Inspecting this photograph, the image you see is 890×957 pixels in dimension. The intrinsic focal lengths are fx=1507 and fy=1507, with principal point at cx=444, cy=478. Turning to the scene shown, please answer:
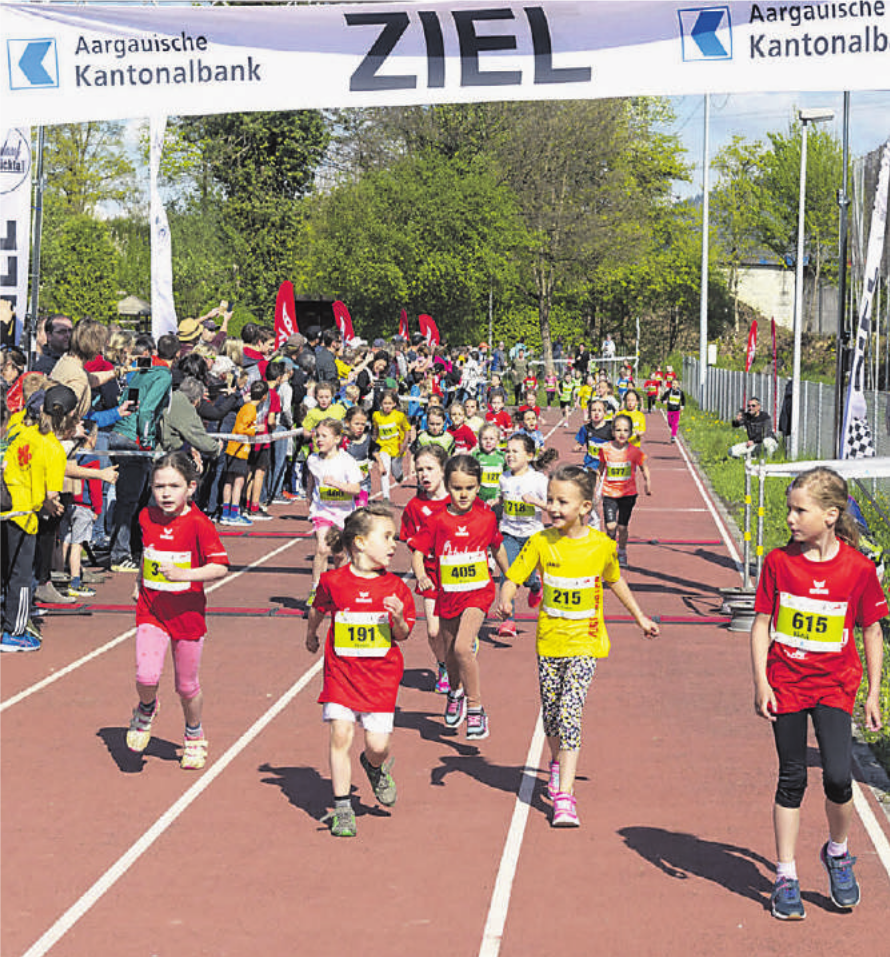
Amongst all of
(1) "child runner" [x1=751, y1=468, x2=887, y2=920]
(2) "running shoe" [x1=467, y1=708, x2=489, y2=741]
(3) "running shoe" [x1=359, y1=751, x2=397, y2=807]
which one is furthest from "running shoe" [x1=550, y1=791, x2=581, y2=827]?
(2) "running shoe" [x1=467, y1=708, x2=489, y2=741]

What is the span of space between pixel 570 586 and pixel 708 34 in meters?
4.43

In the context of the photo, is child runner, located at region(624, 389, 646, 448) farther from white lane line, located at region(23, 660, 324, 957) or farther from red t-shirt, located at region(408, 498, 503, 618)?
red t-shirt, located at region(408, 498, 503, 618)

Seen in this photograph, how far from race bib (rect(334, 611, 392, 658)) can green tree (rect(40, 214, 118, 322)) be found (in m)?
44.5

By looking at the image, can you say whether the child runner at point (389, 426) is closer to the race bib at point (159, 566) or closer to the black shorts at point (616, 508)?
the black shorts at point (616, 508)

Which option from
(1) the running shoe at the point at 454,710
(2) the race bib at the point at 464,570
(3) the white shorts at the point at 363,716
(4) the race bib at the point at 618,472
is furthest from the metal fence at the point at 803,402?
(3) the white shorts at the point at 363,716

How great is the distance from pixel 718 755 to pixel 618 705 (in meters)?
1.41

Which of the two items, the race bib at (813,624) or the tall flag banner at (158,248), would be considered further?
the tall flag banner at (158,248)

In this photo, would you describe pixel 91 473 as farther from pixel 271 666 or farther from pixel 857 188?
pixel 857 188

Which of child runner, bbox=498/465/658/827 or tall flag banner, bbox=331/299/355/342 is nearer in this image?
child runner, bbox=498/465/658/827

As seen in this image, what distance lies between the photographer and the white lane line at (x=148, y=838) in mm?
6383

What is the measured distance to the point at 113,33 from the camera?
1062cm

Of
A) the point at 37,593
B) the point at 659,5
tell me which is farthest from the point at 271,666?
the point at 659,5

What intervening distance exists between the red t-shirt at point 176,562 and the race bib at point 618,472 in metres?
8.28

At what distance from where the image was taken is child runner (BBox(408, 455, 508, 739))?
9391 millimetres
